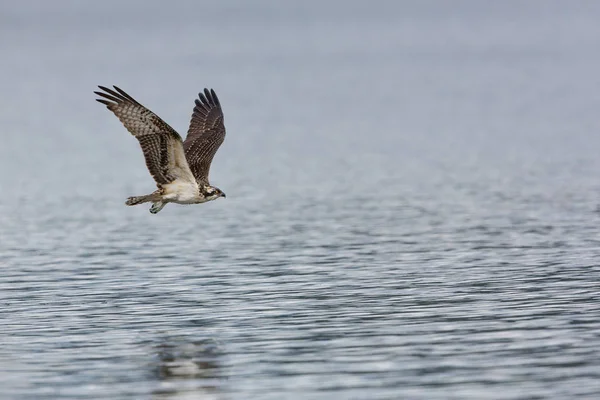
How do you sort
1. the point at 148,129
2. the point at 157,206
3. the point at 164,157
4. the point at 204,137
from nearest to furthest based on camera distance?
1. the point at 148,129
2. the point at 164,157
3. the point at 157,206
4. the point at 204,137

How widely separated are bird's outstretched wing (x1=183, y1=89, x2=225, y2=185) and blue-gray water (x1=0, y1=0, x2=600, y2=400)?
134 centimetres

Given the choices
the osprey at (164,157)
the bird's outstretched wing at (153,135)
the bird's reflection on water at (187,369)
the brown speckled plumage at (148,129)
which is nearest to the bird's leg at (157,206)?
the osprey at (164,157)

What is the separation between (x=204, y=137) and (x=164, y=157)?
289 centimetres

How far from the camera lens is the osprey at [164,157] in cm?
1619

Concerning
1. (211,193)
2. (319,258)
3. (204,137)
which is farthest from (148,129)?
(319,258)

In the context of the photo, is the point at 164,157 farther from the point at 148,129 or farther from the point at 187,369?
the point at 187,369

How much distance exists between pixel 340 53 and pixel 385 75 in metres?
32.6

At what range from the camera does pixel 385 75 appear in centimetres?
7706

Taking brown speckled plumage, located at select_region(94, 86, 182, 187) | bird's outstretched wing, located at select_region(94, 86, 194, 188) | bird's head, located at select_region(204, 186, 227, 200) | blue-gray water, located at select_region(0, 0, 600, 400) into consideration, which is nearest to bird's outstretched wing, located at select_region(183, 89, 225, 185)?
bird's head, located at select_region(204, 186, 227, 200)

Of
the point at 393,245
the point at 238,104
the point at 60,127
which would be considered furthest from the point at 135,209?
the point at 238,104

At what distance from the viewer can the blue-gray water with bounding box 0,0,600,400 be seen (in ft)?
42.6

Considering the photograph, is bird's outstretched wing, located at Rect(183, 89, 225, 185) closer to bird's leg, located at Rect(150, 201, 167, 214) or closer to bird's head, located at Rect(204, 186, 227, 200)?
bird's head, located at Rect(204, 186, 227, 200)

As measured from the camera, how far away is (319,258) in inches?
766

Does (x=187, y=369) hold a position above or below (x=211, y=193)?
below
